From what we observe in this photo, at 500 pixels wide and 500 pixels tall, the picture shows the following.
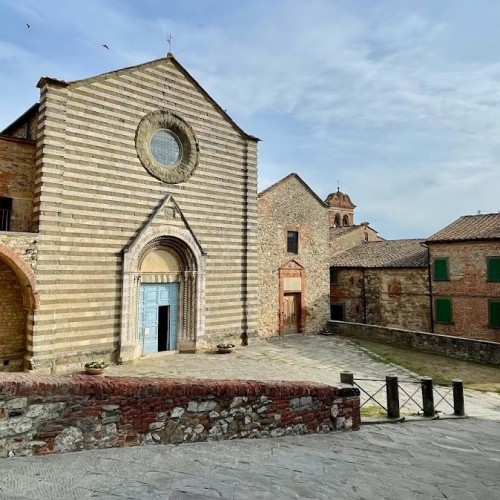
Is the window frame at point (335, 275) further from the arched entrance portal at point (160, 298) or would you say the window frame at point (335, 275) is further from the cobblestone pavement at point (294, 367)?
the arched entrance portal at point (160, 298)

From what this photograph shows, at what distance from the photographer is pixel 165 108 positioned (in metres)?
14.4

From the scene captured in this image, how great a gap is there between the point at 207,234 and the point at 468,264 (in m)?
14.0

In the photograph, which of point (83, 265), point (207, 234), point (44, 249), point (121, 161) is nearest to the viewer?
point (44, 249)

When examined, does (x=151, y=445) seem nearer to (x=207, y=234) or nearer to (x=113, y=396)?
(x=113, y=396)

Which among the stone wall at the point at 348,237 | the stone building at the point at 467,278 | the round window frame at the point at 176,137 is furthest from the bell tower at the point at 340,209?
the round window frame at the point at 176,137

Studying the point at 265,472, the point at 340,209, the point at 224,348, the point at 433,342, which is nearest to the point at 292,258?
the point at 224,348

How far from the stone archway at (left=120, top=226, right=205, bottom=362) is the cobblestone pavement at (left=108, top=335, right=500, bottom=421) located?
0.63 metres

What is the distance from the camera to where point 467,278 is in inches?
775

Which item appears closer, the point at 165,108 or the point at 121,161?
the point at 121,161

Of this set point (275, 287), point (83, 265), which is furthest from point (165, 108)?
point (275, 287)

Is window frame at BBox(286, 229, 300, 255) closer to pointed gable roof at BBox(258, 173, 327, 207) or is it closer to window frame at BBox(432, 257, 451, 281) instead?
pointed gable roof at BBox(258, 173, 327, 207)

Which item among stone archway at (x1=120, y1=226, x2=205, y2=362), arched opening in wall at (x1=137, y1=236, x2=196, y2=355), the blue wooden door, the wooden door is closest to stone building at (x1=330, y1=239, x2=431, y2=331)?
the wooden door

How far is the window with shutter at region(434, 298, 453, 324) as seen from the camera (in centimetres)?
2017

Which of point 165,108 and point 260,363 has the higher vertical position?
point 165,108
